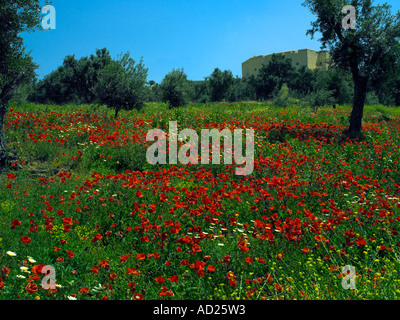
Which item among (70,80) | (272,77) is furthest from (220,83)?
(70,80)

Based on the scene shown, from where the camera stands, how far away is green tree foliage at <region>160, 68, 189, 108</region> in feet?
84.5

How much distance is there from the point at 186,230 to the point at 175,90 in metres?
21.9

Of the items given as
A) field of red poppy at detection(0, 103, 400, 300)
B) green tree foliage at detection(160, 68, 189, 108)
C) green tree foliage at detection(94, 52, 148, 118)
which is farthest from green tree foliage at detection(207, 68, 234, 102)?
field of red poppy at detection(0, 103, 400, 300)

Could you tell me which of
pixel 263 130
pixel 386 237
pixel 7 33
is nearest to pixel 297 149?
pixel 263 130

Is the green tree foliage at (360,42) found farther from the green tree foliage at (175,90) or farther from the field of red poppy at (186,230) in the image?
the green tree foliage at (175,90)

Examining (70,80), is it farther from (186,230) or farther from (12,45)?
(186,230)

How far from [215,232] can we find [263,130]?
925 cm

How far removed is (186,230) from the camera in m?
4.91

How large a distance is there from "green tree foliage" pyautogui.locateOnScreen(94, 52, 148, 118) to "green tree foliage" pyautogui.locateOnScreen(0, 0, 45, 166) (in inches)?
270

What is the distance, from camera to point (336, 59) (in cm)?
1536

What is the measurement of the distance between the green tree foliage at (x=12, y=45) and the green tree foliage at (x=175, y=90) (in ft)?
55.4

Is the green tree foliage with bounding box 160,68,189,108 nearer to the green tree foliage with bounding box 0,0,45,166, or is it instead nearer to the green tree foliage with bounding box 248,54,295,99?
the green tree foliage with bounding box 0,0,45,166

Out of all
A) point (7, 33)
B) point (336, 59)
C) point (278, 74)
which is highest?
point (278, 74)
